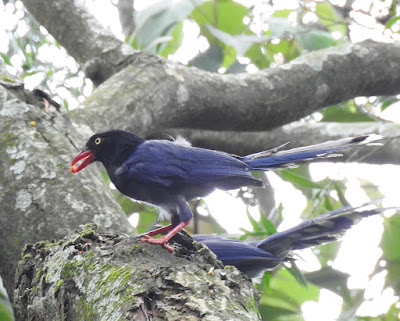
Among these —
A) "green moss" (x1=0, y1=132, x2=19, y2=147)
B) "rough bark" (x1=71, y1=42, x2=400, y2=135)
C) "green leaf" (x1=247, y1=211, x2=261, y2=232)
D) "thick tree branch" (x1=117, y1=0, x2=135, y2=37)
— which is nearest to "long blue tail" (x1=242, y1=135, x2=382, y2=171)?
"rough bark" (x1=71, y1=42, x2=400, y2=135)

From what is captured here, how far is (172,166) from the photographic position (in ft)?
11.8

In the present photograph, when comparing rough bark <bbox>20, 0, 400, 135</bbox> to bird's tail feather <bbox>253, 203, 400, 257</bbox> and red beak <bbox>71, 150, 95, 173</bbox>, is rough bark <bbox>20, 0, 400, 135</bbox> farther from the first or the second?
bird's tail feather <bbox>253, 203, 400, 257</bbox>

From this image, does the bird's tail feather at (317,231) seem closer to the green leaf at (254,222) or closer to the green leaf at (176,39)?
the green leaf at (254,222)

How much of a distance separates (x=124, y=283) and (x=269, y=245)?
2384 millimetres

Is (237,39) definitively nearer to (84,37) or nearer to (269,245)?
(84,37)

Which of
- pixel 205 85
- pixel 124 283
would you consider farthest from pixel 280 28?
pixel 124 283

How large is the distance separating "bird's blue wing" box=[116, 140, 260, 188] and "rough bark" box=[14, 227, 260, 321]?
832mm

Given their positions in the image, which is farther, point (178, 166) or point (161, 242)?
point (178, 166)

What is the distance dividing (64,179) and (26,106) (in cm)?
59

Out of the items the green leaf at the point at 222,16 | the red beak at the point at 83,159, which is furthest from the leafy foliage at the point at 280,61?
the red beak at the point at 83,159

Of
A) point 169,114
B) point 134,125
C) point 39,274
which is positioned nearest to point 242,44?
point 169,114

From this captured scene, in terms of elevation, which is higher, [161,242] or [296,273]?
[161,242]

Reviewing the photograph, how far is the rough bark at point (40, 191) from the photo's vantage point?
3049 millimetres

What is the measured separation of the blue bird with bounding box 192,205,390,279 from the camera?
3.95 m
